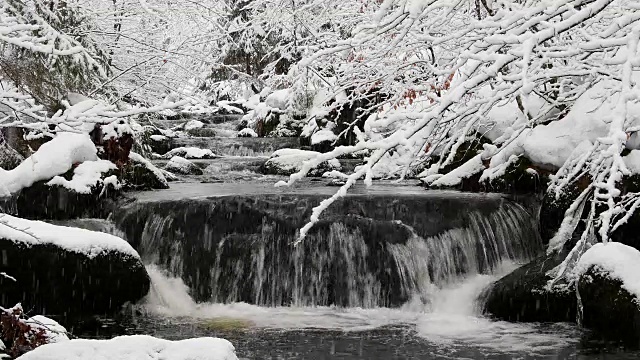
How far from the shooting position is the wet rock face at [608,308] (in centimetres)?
704

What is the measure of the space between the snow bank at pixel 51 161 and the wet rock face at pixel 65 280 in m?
2.86

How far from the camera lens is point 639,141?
30.7ft

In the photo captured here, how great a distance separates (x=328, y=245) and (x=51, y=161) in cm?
475

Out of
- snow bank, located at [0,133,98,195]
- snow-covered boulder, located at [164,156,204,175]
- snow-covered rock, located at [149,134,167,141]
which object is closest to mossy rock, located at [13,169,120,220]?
snow bank, located at [0,133,98,195]

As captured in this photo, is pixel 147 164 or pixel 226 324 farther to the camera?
pixel 147 164

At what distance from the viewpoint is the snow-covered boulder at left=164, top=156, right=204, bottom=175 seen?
634 inches

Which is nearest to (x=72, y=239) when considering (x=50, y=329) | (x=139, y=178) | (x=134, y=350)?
(x=50, y=329)

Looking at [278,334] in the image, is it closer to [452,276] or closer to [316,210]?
[452,276]

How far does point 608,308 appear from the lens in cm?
730

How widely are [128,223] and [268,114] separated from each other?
14416 mm

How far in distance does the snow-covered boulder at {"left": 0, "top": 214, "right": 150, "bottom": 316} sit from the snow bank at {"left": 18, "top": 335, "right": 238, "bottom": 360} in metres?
3.99

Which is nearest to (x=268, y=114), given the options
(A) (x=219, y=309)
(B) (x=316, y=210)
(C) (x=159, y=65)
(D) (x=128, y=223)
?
(C) (x=159, y=65)

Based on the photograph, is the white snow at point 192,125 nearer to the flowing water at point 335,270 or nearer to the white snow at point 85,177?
the white snow at point 85,177

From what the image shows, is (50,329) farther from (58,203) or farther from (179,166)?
(179,166)
